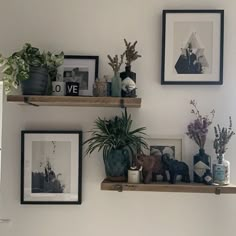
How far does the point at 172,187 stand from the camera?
188cm

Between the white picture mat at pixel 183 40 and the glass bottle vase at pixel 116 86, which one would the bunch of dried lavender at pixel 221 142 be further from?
the glass bottle vase at pixel 116 86

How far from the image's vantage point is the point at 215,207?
2061 millimetres

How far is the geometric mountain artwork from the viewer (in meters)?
2.08

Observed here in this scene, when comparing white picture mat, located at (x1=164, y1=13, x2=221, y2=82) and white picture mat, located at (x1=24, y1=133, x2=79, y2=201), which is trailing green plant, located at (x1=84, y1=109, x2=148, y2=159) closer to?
white picture mat, located at (x1=24, y1=133, x2=79, y2=201)

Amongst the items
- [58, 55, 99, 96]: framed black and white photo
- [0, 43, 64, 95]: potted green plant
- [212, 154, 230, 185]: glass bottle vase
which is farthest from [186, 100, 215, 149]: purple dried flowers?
[0, 43, 64, 95]: potted green plant

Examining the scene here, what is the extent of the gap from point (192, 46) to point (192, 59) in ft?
0.26

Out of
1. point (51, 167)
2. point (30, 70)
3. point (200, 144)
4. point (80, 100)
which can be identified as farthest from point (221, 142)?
point (30, 70)

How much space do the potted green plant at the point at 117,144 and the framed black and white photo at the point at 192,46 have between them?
0.37 m

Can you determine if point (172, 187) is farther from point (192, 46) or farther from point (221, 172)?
point (192, 46)

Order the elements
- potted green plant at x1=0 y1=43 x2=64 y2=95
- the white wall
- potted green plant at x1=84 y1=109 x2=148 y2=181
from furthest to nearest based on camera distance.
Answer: the white wall
potted green plant at x1=84 y1=109 x2=148 y2=181
potted green plant at x1=0 y1=43 x2=64 y2=95

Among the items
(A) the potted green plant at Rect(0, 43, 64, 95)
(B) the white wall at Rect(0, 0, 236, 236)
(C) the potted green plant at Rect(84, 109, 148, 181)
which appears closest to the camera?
(A) the potted green plant at Rect(0, 43, 64, 95)

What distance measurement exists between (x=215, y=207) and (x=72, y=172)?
888 mm

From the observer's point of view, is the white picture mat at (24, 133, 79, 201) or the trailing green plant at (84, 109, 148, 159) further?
the white picture mat at (24, 133, 79, 201)

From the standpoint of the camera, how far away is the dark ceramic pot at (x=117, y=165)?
1.95 meters
